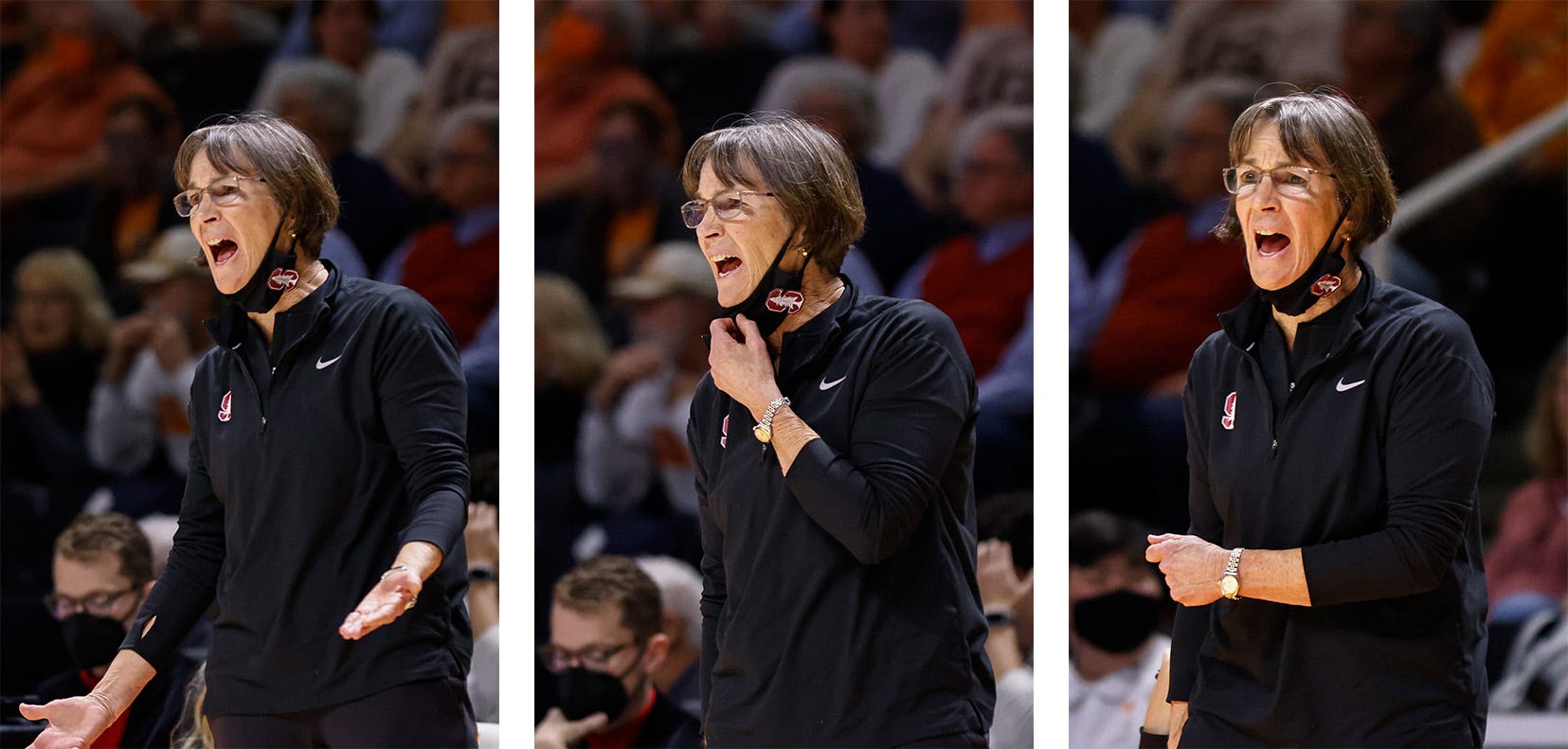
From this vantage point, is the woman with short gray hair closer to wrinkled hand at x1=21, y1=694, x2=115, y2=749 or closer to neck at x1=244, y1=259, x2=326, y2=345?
neck at x1=244, y1=259, x2=326, y2=345

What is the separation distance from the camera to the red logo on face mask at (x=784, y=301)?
2887 millimetres

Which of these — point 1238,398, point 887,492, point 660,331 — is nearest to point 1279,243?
point 1238,398

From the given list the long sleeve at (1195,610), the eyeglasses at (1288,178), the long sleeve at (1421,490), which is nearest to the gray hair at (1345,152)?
the eyeglasses at (1288,178)

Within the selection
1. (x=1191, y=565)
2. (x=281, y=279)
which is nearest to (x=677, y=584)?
(x=281, y=279)

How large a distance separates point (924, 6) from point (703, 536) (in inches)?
58.5

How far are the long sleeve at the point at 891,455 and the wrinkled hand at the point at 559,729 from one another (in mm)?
1370

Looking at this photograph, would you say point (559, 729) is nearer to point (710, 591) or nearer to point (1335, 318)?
point (710, 591)

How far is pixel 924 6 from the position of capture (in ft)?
12.3

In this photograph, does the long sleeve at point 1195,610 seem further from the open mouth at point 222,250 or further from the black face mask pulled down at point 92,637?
the black face mask pulled down at point 92,637

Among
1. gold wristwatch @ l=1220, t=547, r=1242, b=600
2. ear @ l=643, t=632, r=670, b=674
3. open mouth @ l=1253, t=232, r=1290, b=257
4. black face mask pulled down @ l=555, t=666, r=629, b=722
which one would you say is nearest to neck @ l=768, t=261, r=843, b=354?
open mouth @ l=1253, t=232, r=1290, b=257

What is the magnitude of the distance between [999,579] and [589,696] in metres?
1.01

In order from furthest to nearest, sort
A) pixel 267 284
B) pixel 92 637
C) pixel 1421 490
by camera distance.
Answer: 1. pixel 92 637
2. pixel 267 284
3. pixel 1421 490

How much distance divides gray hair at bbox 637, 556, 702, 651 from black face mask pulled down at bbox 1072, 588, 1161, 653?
89 centimetres

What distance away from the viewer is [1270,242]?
2717mm
